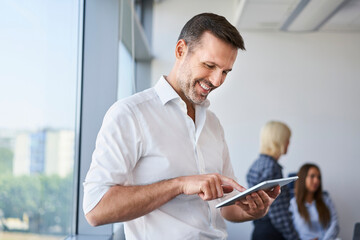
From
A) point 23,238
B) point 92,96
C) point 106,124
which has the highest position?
point 92,96

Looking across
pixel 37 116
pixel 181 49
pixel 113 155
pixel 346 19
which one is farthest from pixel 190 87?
pixel 346 19

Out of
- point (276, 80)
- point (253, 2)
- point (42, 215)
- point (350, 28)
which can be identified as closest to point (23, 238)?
point (42, 215)

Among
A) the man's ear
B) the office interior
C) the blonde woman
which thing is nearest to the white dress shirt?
the man's ear

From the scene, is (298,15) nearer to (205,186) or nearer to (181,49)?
(181,49)

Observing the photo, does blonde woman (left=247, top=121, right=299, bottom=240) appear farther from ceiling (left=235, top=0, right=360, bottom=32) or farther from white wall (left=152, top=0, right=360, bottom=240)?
white wall (left=152, top=0, right=360, bottom=240)

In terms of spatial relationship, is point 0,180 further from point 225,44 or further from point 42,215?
point 225,44

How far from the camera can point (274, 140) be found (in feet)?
10.2

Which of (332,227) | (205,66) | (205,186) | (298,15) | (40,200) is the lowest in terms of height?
(332,227)

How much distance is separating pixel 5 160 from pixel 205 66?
673 millimetres

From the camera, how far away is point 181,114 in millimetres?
1420

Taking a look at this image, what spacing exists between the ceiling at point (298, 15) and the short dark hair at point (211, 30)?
2.33 m

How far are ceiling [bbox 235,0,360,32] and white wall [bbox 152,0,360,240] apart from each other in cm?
25

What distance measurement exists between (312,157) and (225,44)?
3560 mm

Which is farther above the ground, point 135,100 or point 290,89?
point 290,89
